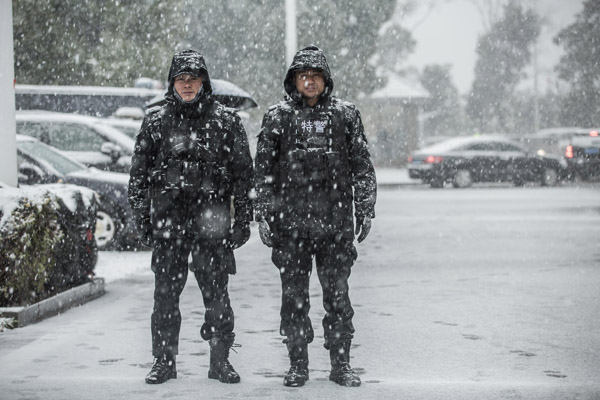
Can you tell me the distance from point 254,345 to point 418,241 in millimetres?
7369

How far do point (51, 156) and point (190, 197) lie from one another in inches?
323

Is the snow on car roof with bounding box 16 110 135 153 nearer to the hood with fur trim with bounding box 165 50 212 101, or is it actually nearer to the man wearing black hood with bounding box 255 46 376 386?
the hood with fur trim with bounding box 165 50 212 101

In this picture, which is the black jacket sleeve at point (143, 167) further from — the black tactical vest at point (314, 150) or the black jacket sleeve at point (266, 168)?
the black tactical vest at point (314, 150)

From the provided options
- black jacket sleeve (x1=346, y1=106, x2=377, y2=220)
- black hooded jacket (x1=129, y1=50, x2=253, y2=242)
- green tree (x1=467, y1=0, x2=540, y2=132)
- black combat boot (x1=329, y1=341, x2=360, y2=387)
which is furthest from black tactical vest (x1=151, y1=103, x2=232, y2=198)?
green tree (x1=467, y1=0, x2=540, y2=132)

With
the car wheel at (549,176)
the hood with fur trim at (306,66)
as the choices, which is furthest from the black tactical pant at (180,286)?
the car wheel at (549,176)

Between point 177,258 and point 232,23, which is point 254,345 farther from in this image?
point 232,23

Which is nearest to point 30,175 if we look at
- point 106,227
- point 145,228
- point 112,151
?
point 106,227

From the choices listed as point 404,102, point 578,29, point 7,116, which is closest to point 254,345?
point 7,116

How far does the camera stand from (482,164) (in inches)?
1073

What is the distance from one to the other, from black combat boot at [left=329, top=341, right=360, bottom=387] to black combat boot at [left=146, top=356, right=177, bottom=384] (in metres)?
0.89

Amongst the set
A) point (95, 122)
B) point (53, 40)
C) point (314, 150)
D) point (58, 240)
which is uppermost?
point (53, 40)

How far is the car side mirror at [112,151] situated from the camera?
43.8 feet

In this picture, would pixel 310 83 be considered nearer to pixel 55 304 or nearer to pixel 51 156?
pixel 55 304

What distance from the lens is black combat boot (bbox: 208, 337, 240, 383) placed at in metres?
5.41
